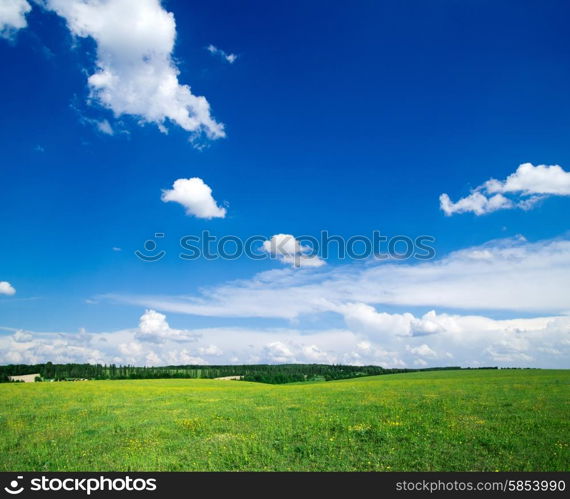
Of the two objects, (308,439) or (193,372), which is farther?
(193,372)

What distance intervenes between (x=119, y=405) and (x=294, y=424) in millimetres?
18849

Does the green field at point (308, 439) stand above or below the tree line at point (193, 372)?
above
